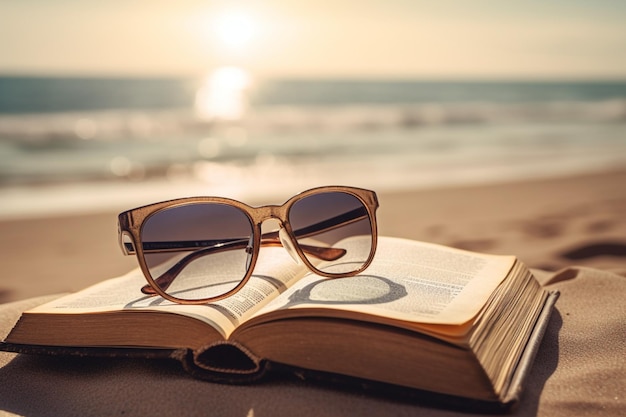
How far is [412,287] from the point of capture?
4.85 feet

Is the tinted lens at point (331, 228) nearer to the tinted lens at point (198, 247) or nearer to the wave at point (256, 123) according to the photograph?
the tinted lens at point (198, 247)

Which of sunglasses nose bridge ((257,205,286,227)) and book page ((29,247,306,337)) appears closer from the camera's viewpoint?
book page ((29,247,306,337))

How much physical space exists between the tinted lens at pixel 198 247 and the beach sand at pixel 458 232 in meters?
1.71

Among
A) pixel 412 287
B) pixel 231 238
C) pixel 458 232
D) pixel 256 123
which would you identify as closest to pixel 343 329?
pixel 412 287

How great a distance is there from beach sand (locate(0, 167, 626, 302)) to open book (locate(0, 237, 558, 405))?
1672 mm

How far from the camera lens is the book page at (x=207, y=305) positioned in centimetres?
139

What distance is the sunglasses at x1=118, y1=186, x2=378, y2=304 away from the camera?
5.08 ft

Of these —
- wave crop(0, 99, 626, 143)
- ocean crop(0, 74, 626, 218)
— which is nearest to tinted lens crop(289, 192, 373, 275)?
ocean crop(0, 74, 626, 218)

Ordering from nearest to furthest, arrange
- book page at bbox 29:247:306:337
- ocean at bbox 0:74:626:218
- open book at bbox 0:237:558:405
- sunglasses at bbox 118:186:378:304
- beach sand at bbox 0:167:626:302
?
open book at bbox 0:237:558:405, book page at bbox 29:247:306:337, sunglasses at bbox 118:186:378:304, beach sand at bbox 0:167:626:302, ocean at bbox 0:74:626:218

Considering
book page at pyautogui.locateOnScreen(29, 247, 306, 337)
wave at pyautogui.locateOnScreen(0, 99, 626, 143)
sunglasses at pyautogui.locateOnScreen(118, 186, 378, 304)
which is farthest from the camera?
wave at pyautogui.locateOnScreen(0, 99, 626, 143)

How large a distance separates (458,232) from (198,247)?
288 cm

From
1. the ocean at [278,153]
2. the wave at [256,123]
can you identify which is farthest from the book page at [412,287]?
the wave at [256,123]

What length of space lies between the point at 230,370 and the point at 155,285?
0.28 metres

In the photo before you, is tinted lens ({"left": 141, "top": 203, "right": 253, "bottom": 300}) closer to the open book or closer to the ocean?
the open book
